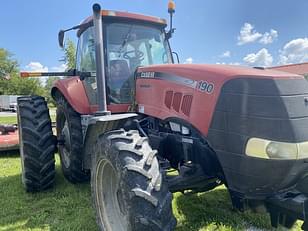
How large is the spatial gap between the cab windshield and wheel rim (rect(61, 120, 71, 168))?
114cm

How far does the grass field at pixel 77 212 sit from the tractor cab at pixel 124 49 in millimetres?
1312

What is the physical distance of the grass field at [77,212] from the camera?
10.3 feet

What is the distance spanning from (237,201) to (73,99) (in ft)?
7.71

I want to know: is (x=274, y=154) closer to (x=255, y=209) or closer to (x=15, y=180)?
(x=255, y=209)

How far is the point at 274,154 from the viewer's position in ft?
6.59

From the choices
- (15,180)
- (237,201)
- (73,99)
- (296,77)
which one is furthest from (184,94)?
(15,180)

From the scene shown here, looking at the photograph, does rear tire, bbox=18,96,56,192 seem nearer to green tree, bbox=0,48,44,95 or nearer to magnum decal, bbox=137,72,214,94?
magnum decal, bbox=137,72,214,94

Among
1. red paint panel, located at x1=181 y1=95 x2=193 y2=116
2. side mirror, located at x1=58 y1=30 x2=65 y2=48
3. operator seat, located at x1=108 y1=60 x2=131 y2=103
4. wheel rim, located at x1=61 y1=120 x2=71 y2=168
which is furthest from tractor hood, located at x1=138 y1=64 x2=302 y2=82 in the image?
wheel rim, located at x1=61 y1=120 x2=71 y2=168

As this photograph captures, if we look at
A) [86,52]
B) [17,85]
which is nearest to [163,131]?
[86,52]

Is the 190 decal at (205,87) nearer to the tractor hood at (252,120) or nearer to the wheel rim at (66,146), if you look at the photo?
the tractor hood at (252,120)

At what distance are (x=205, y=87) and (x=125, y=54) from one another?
5.11 ft

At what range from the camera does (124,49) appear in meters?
3.63

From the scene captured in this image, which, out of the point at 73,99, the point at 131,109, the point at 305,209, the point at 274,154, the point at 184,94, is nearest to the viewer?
the point at 274,154

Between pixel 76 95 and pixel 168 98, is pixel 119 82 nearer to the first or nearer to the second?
pixel 76 95
